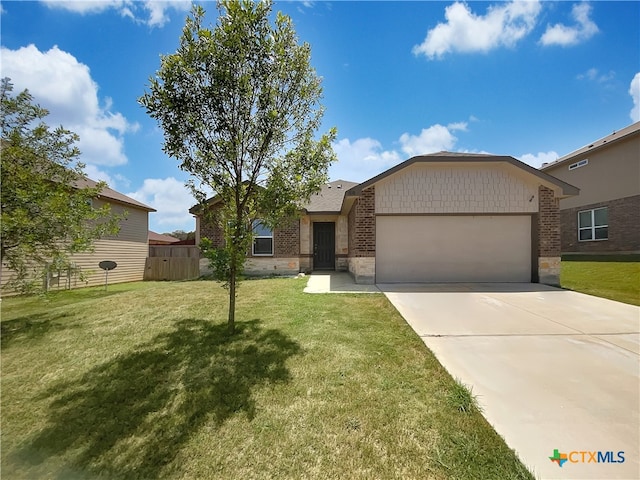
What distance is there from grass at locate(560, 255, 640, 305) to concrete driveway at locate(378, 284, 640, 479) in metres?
1.34

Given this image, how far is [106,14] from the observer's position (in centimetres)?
647

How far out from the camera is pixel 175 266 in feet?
47.9

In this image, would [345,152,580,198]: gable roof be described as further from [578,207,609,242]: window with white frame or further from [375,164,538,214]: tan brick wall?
[578,207,609,242]: window with white frame

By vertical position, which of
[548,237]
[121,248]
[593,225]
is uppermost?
[593,225]

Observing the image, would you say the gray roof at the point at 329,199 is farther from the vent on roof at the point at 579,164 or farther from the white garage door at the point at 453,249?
the vent on roof at the point at 579,164

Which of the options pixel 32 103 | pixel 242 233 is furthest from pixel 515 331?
pixel 32 103

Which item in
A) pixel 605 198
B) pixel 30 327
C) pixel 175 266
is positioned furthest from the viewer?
pixel 605 198

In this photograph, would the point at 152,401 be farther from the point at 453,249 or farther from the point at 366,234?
the point at 453,249

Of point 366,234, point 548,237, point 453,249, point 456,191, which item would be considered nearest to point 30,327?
point 366,234

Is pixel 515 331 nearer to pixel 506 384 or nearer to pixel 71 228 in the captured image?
pixel 506 384

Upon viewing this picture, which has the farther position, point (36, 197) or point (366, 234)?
point (366, 234)

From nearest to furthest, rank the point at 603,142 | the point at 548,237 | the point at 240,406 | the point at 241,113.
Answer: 1. the point at 240,406
2. the point at 241,113
3. the point at 548,237
4. the point at 603,142

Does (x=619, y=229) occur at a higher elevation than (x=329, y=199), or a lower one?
lower

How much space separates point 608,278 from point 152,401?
13.4m
